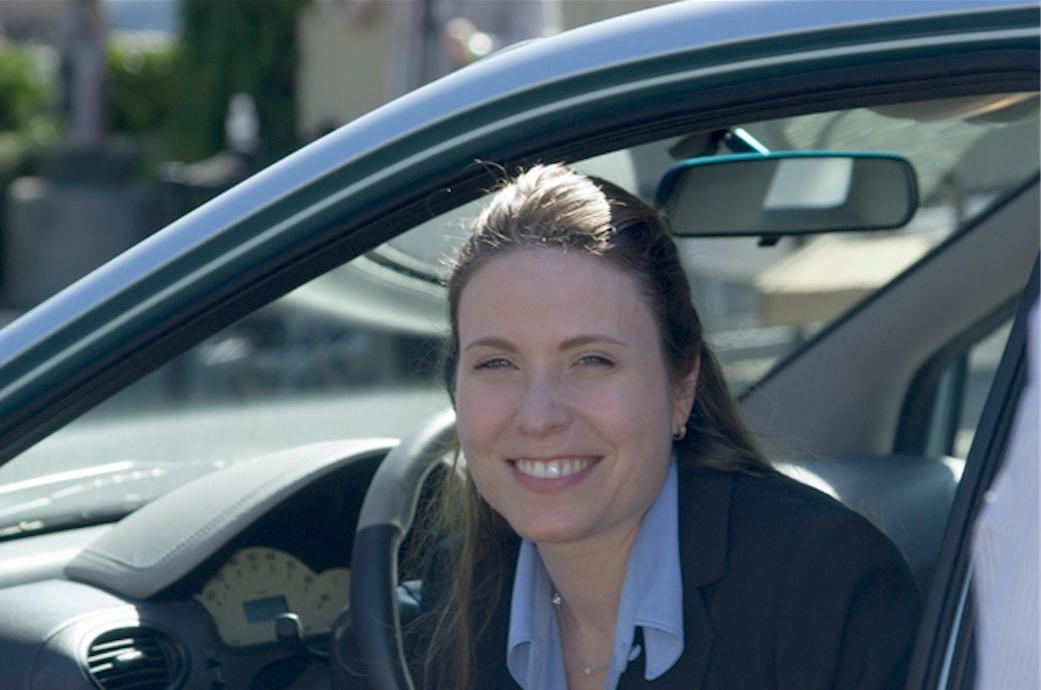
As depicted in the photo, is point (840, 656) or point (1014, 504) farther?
point (840, 656)

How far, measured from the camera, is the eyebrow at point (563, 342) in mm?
1835

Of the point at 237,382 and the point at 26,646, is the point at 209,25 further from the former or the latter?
the point at 26,646

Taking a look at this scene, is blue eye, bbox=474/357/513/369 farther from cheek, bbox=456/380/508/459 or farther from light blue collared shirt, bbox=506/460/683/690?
light blue collared shirt, bbox=506/460/683/690

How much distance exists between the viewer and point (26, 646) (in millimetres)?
1971

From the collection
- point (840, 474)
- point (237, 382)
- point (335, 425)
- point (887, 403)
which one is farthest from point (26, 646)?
point (237, 382)

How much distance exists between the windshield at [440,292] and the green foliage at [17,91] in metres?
12.0

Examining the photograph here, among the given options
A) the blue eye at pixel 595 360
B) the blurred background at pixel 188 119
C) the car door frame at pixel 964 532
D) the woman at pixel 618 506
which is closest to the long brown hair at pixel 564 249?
the woman at pixel 618 506

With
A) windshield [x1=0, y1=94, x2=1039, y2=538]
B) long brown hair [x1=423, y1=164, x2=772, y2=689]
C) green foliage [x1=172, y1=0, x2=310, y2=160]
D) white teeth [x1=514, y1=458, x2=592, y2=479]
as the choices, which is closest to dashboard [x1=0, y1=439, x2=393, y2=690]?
windshield [x1=0, y1=94, x2=1039, y2=538]

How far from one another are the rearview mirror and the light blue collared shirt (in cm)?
44

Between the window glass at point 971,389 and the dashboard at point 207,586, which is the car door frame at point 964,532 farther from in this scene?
the window glass at point 971,389

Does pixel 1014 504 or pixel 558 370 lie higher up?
pixel 558 370

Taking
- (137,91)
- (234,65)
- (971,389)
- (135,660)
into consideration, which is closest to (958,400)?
(971,389)

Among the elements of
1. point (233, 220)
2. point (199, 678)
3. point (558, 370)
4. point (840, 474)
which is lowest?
point (199, 678)

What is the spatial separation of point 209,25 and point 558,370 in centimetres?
1171
